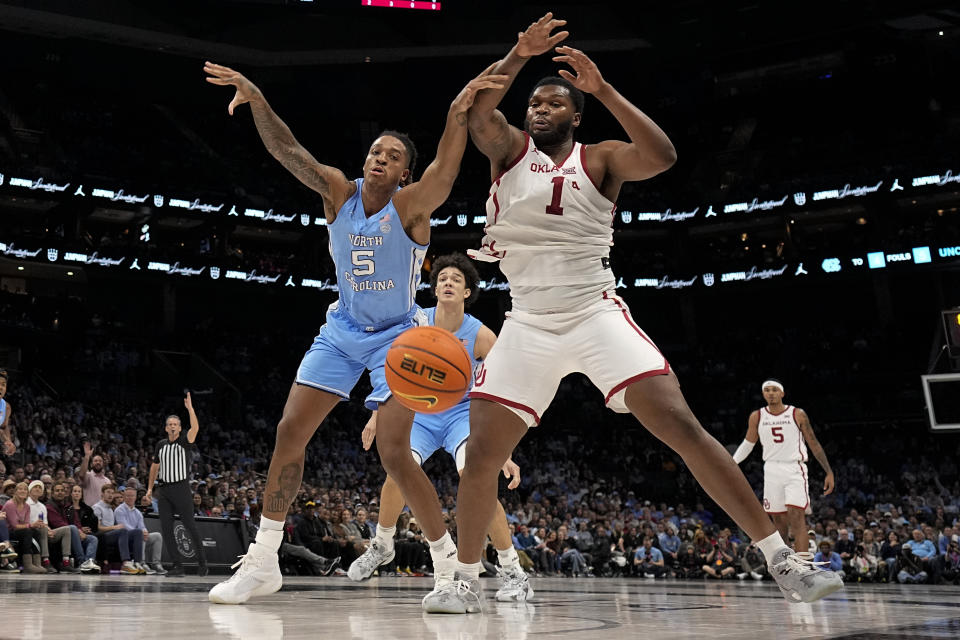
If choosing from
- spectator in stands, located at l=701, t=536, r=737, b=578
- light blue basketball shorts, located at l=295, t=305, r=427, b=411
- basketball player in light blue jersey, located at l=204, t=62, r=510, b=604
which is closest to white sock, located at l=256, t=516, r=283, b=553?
basketball player in light blue jersey, located at l=204, t=62, r=510, b=604

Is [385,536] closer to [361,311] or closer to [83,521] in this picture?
[361,311]

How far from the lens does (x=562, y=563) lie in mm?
16797

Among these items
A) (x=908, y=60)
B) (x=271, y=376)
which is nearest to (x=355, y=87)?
(x=271, y=376)

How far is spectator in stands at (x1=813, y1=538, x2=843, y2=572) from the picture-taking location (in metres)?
14.9

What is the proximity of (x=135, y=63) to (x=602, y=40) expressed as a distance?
16.4 m

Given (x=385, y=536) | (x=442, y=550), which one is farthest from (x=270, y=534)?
(x=385, y=536)

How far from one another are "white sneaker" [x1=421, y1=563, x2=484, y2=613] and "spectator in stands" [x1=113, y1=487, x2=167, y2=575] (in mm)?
8623

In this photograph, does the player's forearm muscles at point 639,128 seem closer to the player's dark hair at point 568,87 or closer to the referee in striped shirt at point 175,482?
the player's dark hair at point 568,87

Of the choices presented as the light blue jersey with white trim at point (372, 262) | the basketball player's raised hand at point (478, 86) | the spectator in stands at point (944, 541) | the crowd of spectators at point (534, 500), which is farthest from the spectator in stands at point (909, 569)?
the basketball player's raised hand at point (478, 86)

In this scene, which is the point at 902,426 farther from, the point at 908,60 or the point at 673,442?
the point at 673,442

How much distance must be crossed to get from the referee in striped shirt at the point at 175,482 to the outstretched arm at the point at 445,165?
6.18 m

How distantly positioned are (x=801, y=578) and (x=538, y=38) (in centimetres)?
250

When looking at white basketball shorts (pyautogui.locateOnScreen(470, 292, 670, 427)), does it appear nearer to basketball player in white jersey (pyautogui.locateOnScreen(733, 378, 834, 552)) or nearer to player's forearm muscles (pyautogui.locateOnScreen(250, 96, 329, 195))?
player's forearm muscles (pyautogui.locateOnScreen(250, 96, 329, 195))

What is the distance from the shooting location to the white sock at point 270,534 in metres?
4.68
